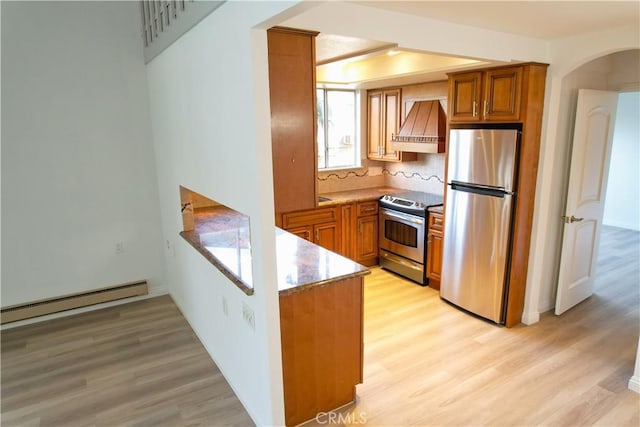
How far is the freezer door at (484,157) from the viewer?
3227 millimetres

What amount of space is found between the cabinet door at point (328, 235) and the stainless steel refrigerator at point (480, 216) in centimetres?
124

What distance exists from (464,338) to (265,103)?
2640mm

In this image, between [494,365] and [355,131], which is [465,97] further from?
[494,365]

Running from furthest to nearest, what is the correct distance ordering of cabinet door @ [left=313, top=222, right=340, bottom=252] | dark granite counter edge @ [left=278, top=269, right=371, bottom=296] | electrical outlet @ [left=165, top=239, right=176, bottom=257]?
cabinet door @ [left=313, top=222, right=340, bottom=252] < electrical outlet @ [left=165, top=239, right=176, bottom=257] < dark granite counter edge @ [left=278, top=269, right=371, bottom=296]

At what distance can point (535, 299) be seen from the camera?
3594 mm

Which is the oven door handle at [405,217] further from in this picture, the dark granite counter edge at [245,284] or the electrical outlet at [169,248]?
the electrical outlet at [169,248]

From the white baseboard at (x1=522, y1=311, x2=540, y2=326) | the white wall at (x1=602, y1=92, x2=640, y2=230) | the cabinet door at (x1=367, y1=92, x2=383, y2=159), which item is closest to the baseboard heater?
the cabinet door at (x1=367, y1=92, x2=383, y2=159)

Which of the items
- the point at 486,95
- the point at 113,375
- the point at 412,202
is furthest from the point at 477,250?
the point at 113,375

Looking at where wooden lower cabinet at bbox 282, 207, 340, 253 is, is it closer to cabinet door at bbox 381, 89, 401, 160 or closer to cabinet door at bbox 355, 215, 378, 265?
cabinet door at bbox 355, 215, 378, 265

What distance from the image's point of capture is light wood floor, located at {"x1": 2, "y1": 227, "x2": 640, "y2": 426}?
2.49 m

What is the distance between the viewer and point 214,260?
262 centimetres

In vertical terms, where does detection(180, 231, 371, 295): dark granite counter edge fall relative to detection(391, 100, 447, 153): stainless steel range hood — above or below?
below

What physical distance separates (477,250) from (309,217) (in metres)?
1.72

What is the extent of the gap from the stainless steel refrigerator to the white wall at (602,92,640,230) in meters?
4.75
